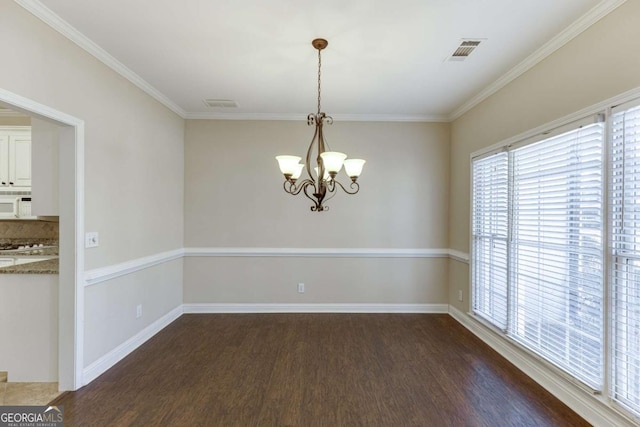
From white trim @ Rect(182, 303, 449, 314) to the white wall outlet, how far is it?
1982mm

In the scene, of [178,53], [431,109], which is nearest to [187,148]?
[178,53]

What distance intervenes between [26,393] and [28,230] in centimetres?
276

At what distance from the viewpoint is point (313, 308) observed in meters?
4.29

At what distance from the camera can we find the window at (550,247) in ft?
6.81

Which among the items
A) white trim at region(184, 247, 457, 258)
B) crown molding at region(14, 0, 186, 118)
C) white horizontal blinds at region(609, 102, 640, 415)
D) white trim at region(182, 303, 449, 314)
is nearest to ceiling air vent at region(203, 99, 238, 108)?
crown molding at region(14, 0, 186, 118)

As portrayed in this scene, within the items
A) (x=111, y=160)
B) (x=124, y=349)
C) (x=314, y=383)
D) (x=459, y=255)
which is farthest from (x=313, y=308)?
(x=111, y=160)

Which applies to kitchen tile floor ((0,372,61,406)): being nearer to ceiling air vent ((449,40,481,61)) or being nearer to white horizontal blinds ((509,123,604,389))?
white horizontal blinds ((509,123,604,389))

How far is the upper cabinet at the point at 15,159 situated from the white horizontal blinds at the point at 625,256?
6081 mm

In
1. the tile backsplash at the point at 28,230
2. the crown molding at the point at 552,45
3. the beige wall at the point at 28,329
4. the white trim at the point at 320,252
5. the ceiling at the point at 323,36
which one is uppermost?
the ceiling at the point at 323,36

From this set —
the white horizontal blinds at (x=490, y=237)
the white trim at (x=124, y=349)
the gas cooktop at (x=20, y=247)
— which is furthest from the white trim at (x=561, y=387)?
the gas cooktop at (x=20, y=247)

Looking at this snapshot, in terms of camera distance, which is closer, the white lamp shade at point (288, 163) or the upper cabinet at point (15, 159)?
the white lamp shade at point (288, 163)

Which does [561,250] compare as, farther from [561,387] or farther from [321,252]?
[321,252]

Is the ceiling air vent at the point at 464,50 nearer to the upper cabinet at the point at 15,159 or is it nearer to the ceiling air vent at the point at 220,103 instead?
the ceiling air vent at the point at 220,103

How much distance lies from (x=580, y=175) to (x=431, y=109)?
2220mm
